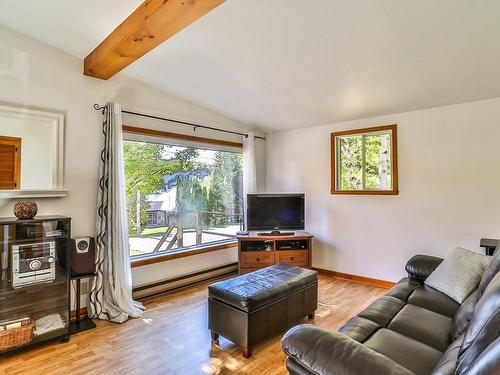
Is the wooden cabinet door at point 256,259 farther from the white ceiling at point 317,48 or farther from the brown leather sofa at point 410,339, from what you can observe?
the white ceiling at point 317,48

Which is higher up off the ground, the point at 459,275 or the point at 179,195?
the point at 179,195

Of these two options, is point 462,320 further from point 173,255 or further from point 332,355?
point 173,255

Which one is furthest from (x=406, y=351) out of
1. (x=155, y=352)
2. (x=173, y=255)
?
(x=173, y=255)

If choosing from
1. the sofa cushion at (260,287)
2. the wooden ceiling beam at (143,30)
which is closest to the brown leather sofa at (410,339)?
the sofa cushion at (260,287)

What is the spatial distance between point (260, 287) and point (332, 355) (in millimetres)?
1291

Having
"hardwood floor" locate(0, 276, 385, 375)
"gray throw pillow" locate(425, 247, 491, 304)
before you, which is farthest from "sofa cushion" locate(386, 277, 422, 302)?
"hardwood floor" locate(0, 276, 385, 375)

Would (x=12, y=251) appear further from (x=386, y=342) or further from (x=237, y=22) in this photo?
(x=386, y=342)

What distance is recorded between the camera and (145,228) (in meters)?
3.60

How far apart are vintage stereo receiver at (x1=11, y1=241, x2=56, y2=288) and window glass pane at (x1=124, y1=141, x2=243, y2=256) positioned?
0.96m

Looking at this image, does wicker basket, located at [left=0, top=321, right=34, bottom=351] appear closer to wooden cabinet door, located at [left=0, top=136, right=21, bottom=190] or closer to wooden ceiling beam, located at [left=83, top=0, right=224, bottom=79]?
wooden cabinet door, located at [left=0, top=136, right=21, bottom=190]

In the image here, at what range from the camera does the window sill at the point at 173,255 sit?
Answer: 3408mm

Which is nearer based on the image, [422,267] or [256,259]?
[422,267]

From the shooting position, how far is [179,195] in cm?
394

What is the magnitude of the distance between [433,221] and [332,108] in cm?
183
